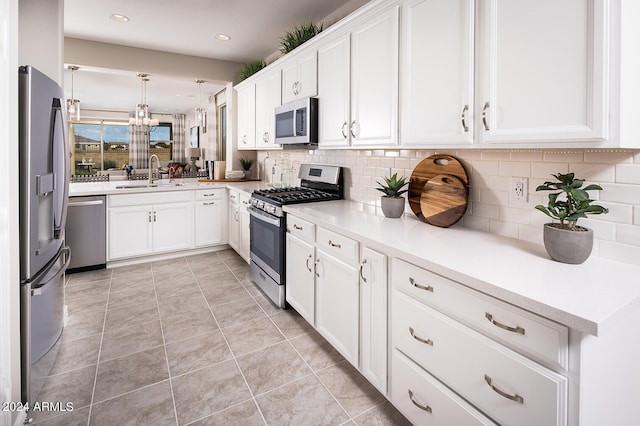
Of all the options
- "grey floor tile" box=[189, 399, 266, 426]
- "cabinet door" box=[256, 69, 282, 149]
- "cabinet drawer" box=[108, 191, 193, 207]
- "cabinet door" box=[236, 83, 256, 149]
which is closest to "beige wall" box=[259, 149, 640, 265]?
"grey floor tile" box=[189, 399, 266, 426]

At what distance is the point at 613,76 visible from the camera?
108 cm

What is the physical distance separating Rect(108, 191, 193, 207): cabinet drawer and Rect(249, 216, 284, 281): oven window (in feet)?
4.96

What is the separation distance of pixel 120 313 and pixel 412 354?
2.49 meters

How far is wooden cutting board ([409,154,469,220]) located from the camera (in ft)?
6.20

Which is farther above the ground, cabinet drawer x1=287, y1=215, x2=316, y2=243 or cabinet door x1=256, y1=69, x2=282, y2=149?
cabinet door x1=256, y1=69, x2=282, y2=149

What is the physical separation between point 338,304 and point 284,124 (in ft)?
6.28

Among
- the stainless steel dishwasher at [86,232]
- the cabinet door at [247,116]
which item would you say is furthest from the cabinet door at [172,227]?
the cabinet door at [247,116]

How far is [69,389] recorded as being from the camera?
1.88 m

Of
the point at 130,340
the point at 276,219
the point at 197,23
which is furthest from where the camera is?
the point at 197,23

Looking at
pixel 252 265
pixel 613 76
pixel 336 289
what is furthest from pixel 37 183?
pixel 613 76

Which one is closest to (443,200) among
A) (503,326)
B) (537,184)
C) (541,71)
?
(537,184)

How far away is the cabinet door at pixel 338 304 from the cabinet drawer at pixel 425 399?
0.36 meters

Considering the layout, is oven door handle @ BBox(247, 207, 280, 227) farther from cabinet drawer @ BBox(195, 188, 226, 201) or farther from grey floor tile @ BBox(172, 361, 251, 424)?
cabinet drawer @ BBox(195, 188, 226, 201)

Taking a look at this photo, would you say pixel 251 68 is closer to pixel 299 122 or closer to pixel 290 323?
pixel 299 122
